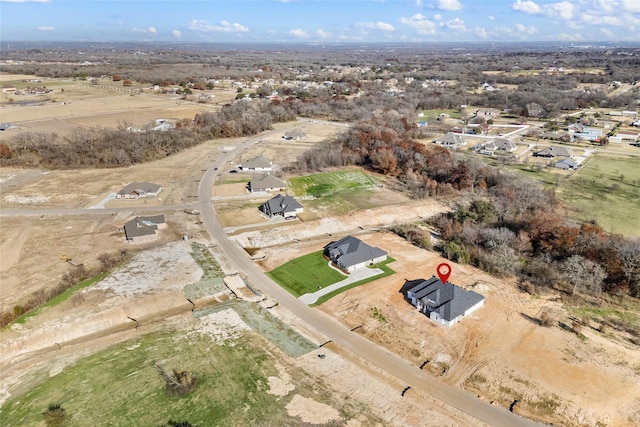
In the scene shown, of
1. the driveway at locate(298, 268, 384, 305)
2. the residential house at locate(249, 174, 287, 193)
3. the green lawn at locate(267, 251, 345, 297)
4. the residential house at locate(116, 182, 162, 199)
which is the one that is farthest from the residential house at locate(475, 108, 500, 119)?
the green lawn at locate(267, 251, 345, 297)

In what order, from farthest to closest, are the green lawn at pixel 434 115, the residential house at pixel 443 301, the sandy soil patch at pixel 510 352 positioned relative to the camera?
1. the green lawn at pixel 434 115
2. the residential house at pixel 443 301
3. the sandy soil patch at pixel 510 352

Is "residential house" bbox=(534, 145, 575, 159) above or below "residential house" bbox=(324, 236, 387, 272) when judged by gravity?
above

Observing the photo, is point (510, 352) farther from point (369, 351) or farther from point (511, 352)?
point (369, 351)

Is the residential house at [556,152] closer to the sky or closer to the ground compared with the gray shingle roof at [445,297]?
closer to the sky

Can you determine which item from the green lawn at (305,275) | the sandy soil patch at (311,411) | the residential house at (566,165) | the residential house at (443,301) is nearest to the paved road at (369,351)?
the green lawn at (305,275)

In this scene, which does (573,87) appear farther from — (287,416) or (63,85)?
(63,85)

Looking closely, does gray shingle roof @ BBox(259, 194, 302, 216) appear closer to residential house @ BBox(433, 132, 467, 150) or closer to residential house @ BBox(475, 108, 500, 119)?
residential house @ BBox(433, 132, 467, 150)

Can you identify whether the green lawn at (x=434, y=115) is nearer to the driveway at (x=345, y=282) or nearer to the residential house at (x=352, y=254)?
the residential house at (x=352, y=254)
